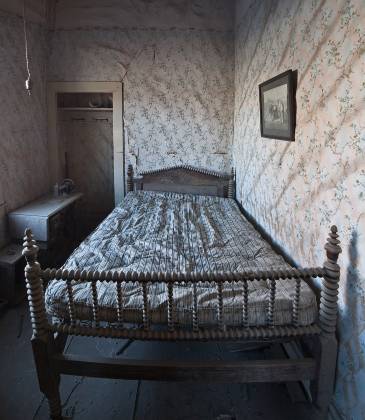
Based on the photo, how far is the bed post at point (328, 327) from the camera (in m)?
1.67

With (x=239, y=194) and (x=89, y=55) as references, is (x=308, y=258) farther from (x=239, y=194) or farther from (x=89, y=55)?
(x=89, y=55)

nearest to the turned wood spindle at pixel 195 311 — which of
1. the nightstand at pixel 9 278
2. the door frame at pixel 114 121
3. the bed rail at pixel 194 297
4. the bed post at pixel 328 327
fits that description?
the bed rail at pixel 194 297

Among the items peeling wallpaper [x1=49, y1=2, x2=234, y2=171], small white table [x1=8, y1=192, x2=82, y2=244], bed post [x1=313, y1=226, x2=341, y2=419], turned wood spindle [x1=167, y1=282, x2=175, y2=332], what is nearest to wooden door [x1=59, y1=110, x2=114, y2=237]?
peeling wallpaper [x1=49, y1=2, x2=234, y2=171]

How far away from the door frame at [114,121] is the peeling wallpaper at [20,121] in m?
0.10

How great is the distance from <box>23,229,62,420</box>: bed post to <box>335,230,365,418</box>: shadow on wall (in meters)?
1.42

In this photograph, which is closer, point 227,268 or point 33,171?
point 227,268

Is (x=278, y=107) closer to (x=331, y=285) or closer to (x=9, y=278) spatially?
(x=331, y=285)

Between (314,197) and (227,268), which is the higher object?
(314,197)

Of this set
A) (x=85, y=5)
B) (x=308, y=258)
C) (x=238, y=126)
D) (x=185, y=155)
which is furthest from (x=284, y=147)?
(x=85, y=5)

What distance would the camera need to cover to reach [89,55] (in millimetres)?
4422

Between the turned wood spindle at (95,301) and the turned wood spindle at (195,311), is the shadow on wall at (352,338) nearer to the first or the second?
the turned wood spindle at (195,311)

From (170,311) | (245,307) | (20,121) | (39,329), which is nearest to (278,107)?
(245,307)

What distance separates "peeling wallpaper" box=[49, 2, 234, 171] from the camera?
14.3ft

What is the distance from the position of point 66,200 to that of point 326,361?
325cm
